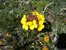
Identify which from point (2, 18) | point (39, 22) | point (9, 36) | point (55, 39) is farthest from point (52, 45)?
point (2, 18)

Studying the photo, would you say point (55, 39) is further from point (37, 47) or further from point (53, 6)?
point (53, 6)

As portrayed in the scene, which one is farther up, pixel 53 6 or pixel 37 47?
pixel 53 6

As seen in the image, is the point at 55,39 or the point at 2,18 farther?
the point at 2,18

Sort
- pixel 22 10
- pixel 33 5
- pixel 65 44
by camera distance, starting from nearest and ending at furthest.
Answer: pixel 65 44 < pixel 22 10 < pixel 33 5

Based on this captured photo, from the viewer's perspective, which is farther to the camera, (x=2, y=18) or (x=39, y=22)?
(x=2, y=18)

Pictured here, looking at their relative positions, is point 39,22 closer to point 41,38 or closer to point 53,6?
point 41,38

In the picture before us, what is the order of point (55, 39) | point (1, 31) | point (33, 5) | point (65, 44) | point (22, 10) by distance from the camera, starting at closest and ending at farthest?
point (65, 44) < point (55, 39) < point (1, 31) < point (22, 10) < point (33, 5)

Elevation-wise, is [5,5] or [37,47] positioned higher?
[5,5]

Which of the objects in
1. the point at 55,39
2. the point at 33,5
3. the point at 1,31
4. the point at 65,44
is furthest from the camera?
the point at 33,5

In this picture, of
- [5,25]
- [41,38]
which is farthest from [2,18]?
[41,38]
